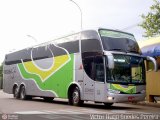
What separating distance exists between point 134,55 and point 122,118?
632 cm

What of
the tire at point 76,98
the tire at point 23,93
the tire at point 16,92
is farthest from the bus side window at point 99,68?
the tire at point 16,92

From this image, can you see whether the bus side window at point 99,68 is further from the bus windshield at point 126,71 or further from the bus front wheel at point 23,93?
the bus front wheel at point 23,93

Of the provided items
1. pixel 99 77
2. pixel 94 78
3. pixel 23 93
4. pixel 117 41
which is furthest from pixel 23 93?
pixel 117 41

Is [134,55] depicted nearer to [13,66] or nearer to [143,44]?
[143,44]

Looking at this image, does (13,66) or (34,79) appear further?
(13,66)

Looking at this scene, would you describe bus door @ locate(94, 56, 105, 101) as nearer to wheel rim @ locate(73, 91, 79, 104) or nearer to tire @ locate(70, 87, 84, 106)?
tire @ locate(70, 87, 84, 106)

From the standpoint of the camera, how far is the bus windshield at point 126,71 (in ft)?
59.2

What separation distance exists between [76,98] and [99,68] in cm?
277

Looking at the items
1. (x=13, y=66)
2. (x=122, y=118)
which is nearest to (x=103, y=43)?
(x=122, y=118)

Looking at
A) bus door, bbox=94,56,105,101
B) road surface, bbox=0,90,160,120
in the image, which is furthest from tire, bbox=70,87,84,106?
bus door, bbox=94,56,105,101

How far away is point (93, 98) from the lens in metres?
18.9

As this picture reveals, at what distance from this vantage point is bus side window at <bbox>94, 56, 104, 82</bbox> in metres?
18.2

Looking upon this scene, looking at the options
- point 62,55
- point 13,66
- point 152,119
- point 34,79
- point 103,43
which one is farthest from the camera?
point 13,66

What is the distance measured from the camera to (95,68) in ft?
61.4
